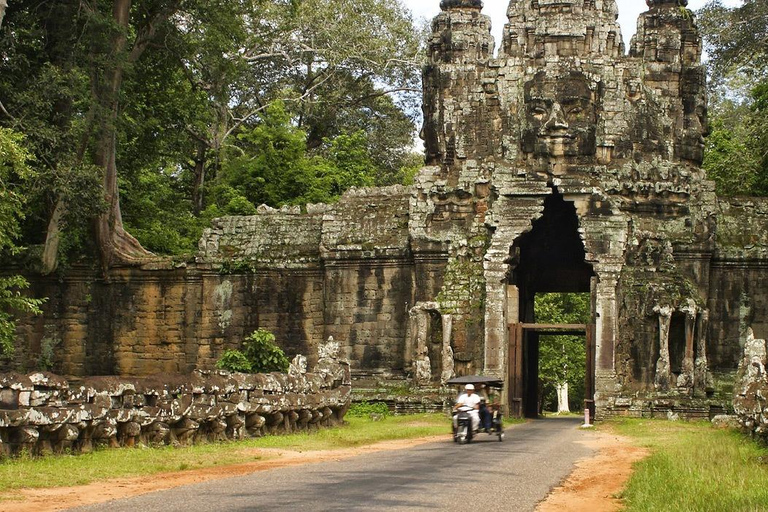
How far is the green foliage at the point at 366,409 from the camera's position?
1127 inches

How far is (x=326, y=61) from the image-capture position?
53.3 metres

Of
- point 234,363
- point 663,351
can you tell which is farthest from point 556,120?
point 234,363

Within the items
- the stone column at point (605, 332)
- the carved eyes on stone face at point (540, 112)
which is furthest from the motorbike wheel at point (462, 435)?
the carved eyes on stone face at point (540, 112)

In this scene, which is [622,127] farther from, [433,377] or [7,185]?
[7,185]

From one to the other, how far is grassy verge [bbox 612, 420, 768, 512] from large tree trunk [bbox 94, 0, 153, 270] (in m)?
14.7

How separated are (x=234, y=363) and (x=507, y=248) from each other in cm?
658

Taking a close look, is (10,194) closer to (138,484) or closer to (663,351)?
(138,484)

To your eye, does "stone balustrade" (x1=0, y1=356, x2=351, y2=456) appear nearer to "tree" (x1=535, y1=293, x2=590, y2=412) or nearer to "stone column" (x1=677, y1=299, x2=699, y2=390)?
"stone column" (x1=677, y1=299, x2=699, y2=390)

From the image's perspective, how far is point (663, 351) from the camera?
2858 centimetres

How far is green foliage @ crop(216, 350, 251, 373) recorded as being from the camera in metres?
29.0

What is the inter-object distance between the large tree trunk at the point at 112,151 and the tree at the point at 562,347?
21845mm

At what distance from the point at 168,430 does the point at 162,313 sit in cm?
1379

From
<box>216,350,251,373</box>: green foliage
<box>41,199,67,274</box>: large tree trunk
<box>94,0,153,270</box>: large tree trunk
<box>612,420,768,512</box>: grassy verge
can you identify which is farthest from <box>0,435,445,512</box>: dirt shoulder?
<box>94,0,153,270</box>: large tree trunk

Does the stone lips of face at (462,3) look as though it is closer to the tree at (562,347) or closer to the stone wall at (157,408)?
the stone wall at (157,408)
